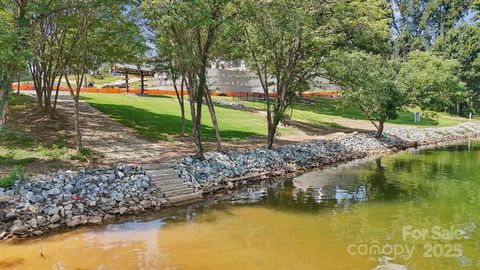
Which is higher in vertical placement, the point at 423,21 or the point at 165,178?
the point at 423,21

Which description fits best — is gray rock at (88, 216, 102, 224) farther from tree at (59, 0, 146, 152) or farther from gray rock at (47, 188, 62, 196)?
tree at (59, 0, 146, 152)

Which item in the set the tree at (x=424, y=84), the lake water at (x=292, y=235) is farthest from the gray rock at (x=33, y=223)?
the tree at (x=424, y=84)

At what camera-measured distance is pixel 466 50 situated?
64750 mm

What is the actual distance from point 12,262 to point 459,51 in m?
69.9

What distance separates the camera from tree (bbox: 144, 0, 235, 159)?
51.9 ft

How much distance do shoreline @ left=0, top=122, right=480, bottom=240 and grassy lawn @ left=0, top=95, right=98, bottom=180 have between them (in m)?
1.49

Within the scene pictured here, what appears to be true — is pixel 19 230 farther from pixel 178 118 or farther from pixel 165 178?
pixel 178 118

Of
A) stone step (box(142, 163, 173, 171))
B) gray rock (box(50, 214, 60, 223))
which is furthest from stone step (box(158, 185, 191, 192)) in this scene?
gray rock (box(50, 214, 60, 223))

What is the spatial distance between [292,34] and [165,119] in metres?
12.7

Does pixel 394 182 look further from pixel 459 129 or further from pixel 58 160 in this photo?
pixel 459 129

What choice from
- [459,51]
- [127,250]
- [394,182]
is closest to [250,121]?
[394,182]

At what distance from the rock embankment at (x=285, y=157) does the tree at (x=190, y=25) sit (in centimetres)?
125

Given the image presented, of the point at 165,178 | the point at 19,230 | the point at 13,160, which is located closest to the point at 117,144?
the point at 13,160

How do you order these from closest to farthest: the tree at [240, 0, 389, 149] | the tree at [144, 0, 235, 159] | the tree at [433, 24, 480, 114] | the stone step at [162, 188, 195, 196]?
1. the tree at [144, 0, 235, 159]
2. the stone step at [162, 188, 195, 196]
3. the tree at [240, 0, 389, 149]
4. the tree at [433, 24, 480, 114]
